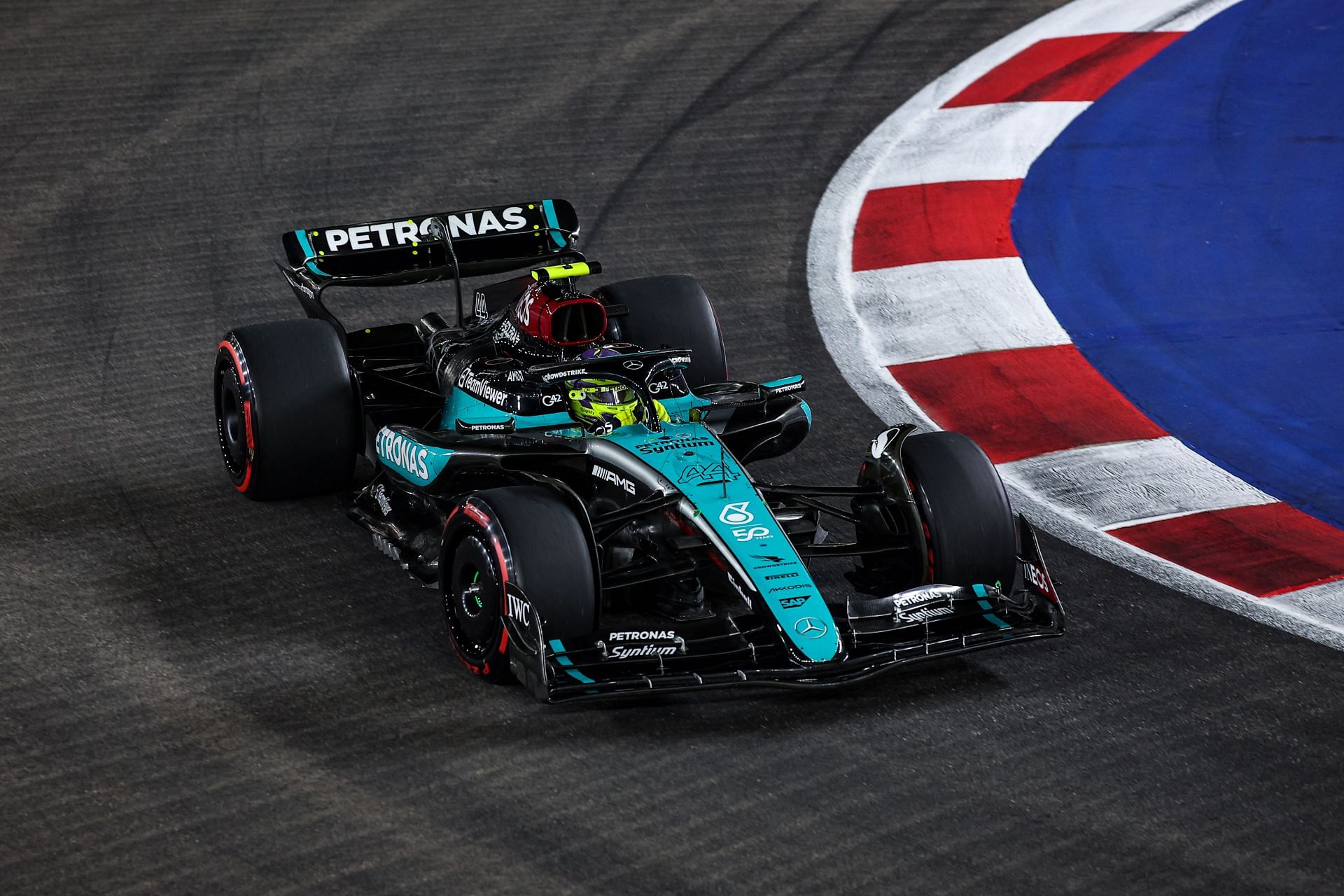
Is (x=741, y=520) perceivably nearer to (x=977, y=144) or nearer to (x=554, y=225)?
(x=554, y=225)

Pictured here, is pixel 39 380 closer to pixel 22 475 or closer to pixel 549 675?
pixel 22 475

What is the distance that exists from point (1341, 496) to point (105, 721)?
5219 millimetres

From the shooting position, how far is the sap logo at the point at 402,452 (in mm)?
6305

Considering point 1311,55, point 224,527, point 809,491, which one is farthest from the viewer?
point 1311,55

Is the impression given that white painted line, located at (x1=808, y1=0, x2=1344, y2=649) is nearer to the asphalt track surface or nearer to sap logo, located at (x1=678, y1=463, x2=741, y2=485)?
the asphalt track surface

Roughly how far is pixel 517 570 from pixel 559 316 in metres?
1.63

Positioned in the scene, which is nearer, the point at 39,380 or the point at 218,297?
the point at 39,380

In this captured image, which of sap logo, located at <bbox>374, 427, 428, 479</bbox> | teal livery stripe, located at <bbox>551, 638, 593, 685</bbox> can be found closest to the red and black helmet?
sap logo, located at <bbox>374, 427, 428, 479</bbox>

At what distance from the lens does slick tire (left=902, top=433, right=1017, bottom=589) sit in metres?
5.66

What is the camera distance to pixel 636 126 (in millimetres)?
11328

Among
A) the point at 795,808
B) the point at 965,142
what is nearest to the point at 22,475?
the point at 795,808

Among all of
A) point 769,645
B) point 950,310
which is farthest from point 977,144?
point 769,645

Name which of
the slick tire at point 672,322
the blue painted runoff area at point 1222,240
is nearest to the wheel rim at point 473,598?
the slick tire at point 672,322

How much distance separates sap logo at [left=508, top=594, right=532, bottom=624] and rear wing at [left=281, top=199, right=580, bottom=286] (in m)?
2.72
